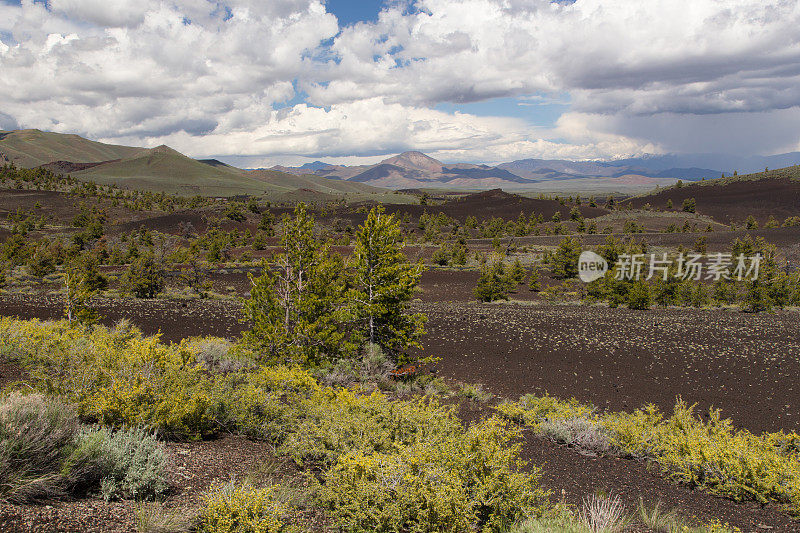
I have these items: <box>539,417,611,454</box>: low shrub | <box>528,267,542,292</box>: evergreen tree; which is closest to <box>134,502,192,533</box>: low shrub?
<box>539,417,611,454</box>: low shrub

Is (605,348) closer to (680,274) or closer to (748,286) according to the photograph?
(748,286)

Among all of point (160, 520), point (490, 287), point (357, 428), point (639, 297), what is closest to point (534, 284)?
point (490, 287)

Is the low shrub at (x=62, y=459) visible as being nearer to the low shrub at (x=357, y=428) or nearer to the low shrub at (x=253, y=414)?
the low shrub at (x=357, y=428)

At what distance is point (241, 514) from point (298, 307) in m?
8.37

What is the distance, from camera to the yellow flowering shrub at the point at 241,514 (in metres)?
3.74

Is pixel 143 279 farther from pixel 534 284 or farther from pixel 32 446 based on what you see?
pixel 534 284

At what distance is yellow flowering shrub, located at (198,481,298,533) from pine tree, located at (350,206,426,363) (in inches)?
363

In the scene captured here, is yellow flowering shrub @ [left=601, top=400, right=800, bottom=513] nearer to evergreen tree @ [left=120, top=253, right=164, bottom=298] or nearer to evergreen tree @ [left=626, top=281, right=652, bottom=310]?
evergreen tree @ [left=626, top=281, right=652, bottom=310]

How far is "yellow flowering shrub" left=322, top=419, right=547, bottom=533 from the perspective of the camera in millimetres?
4168

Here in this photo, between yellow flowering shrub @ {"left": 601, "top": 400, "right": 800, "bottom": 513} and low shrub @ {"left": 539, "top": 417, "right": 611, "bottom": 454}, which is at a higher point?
yellow flowering shrub @ {"left": 601, "top": 400, "right": 800, "bottom": 513}

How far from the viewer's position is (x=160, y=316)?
22531mm

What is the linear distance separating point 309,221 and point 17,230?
66.4 m

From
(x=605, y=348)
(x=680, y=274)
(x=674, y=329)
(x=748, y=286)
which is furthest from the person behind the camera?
(x=680, y=274)

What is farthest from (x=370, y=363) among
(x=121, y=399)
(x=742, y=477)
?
(x=742, y=477)
